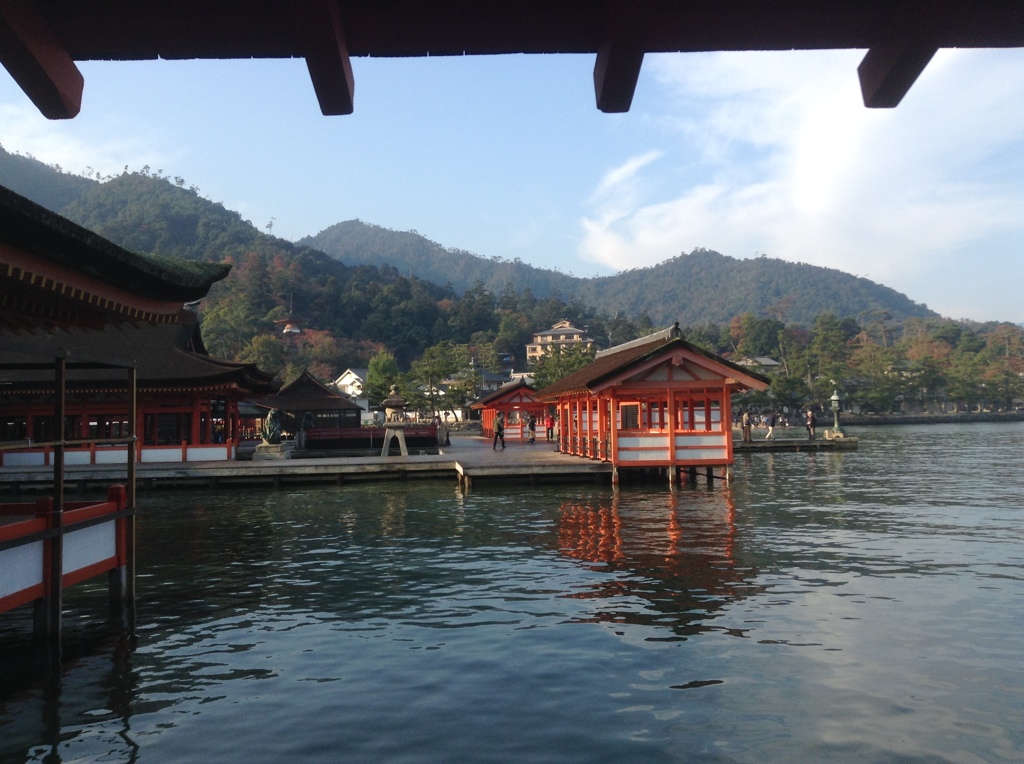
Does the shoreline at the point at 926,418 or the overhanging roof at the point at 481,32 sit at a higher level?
the overhanging roof at the point at 481,32

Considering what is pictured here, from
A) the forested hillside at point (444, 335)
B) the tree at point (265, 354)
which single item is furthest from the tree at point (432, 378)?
the tree at point (265, 354)

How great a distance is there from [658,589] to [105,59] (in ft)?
32.5

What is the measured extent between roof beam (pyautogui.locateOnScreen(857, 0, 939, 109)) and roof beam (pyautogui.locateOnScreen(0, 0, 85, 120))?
2847 millimetres

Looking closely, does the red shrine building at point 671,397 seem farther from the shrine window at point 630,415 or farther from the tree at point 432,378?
the tree at point 432,378

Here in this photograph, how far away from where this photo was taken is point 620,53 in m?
2.65

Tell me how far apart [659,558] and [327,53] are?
1202cm

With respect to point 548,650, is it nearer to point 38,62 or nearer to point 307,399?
point 38,62

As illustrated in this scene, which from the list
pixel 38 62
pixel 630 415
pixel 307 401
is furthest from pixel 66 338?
pixel 307 401

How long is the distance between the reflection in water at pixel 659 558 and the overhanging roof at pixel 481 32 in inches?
285

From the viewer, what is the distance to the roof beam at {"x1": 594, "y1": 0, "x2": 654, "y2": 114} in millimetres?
2521

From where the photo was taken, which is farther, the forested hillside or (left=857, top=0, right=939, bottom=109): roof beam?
the forested hillside

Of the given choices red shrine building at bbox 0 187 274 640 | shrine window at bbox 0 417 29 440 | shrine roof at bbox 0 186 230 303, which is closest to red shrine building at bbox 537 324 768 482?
red shrine building at bbox 0 187 274 640

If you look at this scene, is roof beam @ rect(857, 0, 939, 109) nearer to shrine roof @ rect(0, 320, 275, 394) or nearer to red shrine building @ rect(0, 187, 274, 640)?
red shrine building @ rect(0, 187, 274, 640)

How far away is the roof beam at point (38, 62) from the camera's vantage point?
2.49m
